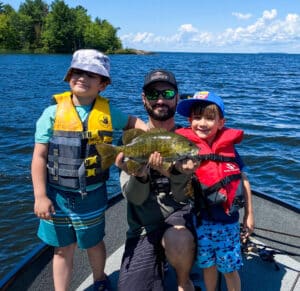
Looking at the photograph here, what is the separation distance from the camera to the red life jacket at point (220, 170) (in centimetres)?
353

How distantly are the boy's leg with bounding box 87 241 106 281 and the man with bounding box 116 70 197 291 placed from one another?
0.74ft

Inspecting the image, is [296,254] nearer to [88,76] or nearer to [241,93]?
[88,76]

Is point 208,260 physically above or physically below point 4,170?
above

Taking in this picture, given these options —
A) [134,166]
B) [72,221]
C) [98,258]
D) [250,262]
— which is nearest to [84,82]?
[134,166]

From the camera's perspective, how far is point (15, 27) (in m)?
99.1

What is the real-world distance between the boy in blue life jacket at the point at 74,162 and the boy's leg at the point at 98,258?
44 mm

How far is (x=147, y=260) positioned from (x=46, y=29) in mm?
106742

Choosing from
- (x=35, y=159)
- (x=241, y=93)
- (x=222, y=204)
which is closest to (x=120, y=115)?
(x=35, y=159)

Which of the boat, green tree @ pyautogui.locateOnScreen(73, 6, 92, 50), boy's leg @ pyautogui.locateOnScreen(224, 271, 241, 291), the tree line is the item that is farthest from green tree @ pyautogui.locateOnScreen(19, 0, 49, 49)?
boy's leg @ pyautogui.locateOnScreen(224, 271, 241, 291)

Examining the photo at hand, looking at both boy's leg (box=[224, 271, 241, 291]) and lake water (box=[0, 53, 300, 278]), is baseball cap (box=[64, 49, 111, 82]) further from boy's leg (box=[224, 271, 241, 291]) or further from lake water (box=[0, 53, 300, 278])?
lake water (box=[0, 53, 300, 278])

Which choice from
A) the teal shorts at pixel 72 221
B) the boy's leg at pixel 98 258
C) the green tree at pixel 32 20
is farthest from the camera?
the green tree at pixel 32 20

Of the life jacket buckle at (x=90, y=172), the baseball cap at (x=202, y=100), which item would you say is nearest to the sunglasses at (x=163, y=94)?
the baseball cap at (x=202, y=100)

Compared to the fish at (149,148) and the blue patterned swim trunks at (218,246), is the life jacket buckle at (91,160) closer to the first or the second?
the fish at (149,148)

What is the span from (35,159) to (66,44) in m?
106
